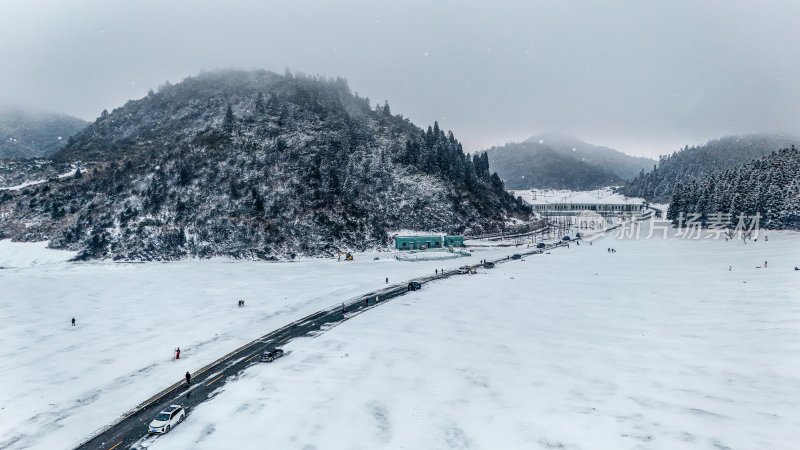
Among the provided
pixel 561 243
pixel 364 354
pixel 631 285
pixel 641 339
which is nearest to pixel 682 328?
pixel 641 339

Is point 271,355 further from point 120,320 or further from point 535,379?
point 120,320

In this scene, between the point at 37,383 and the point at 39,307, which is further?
the point at 39,307

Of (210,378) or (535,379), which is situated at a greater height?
(210,378)

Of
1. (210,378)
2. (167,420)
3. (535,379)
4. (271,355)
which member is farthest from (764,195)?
(167,420)

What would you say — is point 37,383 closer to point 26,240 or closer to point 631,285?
point 631,285

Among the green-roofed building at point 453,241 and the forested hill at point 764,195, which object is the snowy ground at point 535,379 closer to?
the green-roofed building at point 453,241

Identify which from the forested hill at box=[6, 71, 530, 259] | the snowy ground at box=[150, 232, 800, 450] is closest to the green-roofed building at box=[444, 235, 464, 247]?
the forested hill at box=[6, 71, 530, 259]

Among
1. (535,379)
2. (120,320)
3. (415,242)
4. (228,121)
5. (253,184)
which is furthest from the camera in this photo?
(228,121)
